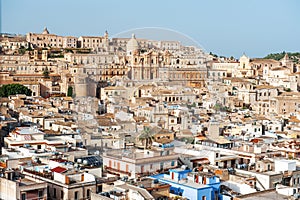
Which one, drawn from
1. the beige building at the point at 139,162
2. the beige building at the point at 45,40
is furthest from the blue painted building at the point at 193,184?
the beige building at the point at 45,40

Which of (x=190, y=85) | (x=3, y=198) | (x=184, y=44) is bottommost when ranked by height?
(x=3, y=198)

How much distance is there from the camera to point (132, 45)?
17.1 m

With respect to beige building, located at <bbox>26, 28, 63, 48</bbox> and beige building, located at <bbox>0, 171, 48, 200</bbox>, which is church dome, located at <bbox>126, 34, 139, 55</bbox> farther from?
beige building, located at <bbox>26, 28, 63, 48</bbox>

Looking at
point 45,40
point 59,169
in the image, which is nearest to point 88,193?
point 59,169

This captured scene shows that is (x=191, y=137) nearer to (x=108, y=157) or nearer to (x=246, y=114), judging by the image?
(x=108, y=157)

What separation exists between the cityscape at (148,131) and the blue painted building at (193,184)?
0.6 inches

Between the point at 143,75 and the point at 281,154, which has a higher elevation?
the point at 143,75

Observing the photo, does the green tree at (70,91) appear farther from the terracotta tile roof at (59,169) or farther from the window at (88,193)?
the window at (88,193)

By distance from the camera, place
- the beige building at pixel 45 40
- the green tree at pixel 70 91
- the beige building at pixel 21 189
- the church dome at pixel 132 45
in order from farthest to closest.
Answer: the beige building at pixel 45 40 < the green tree at pixel 70 91 < the church dome at pixel 132 45 < the beige building at pixel 21 189

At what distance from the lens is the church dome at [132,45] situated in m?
16.7

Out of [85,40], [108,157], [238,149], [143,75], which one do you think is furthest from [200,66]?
[85,40]

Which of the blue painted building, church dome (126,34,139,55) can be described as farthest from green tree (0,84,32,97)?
the blue painted building

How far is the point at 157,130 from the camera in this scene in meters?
14.6

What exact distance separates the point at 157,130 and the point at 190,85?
6393 millimetres
